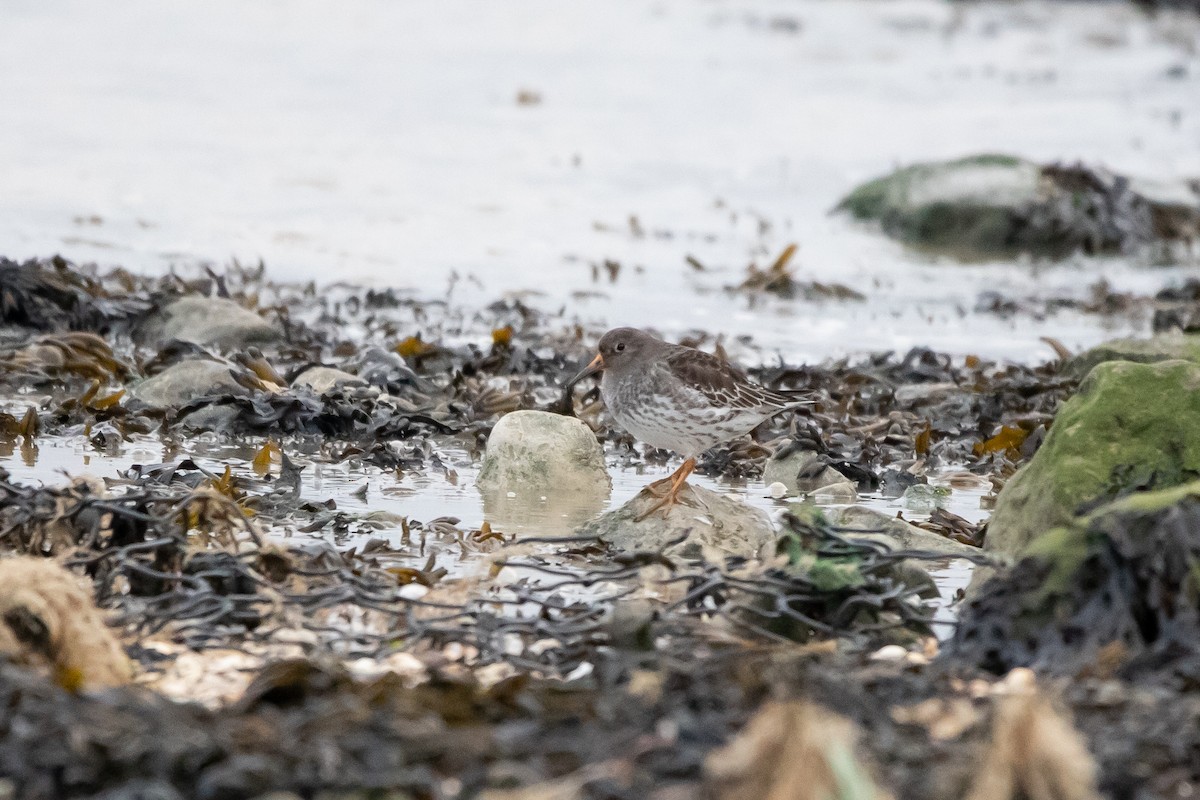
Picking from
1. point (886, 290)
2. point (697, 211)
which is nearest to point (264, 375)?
point (886, 290)

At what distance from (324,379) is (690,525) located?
2.11 metres

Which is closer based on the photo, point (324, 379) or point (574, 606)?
point (574, 606)

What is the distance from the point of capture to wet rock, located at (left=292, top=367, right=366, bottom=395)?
5801 millimetres

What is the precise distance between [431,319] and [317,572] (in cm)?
462

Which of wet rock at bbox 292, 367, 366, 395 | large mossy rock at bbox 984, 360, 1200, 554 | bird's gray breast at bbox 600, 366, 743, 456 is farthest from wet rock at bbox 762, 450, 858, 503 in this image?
wet rock at bbox 292, 367, 366, 395

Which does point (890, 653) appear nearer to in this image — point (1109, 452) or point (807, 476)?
point (1109, 452)

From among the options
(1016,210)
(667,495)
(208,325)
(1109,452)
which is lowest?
(667,495)

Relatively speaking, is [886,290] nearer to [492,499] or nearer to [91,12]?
[492,499]

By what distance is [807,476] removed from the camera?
518cm

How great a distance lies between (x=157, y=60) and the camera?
631 inches

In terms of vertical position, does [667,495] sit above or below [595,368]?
below

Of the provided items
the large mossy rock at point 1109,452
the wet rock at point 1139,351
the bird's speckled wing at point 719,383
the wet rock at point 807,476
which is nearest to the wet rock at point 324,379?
the bird's speckled wing at point 719,383

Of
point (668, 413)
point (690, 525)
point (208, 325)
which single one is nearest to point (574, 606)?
point (690, 525)

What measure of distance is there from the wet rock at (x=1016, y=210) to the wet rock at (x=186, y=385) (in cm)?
664
